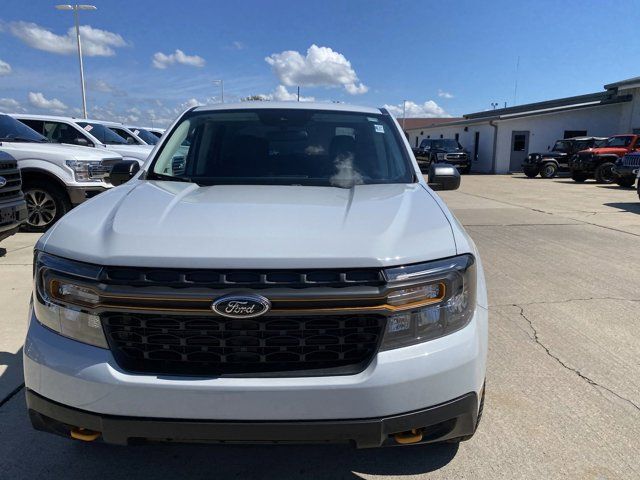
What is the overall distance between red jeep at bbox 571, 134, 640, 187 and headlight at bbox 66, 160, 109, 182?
752 inches

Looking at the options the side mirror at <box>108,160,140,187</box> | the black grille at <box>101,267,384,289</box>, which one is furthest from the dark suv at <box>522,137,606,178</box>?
the black grille at <box>101,267,384,289</box>

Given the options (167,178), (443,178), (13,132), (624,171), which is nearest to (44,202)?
(13,132)

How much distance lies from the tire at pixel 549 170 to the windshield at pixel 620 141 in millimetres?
3442

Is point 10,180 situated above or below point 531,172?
above

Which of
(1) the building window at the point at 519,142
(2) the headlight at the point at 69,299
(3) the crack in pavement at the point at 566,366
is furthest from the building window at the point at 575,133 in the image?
(2) the headlight at the point at 69,299

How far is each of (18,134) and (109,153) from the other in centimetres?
144

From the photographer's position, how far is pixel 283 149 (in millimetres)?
3350

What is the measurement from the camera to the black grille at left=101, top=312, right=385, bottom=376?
1.84 m

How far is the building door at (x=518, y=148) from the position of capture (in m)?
30.0

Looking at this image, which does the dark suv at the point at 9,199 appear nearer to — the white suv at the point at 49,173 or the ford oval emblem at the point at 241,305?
the white suv at the point at 49,173

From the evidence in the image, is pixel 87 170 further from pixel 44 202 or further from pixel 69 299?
pixel 69 299

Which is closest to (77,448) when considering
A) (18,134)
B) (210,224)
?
(210,224)

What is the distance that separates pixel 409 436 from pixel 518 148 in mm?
31435

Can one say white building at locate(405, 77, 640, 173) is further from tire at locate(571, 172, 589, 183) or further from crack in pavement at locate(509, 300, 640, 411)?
crack in pavement at locate(509, 300, 640, 411)
